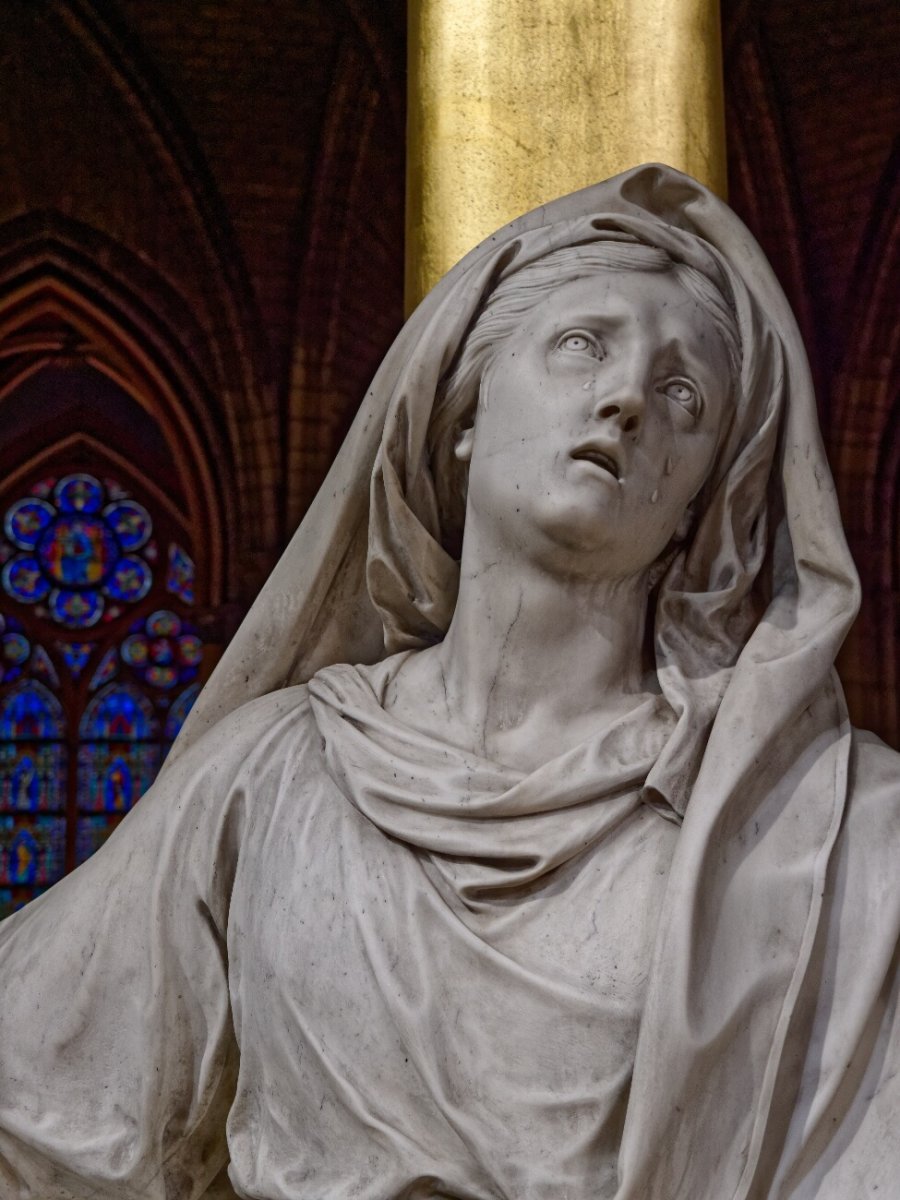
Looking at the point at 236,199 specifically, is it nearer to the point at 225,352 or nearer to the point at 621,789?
the point at 225,352

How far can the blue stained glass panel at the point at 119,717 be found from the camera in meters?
11.5

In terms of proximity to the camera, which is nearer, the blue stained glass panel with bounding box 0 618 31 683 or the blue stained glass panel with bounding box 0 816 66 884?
the blue stained glass panel with bounding box 0 816 66 884

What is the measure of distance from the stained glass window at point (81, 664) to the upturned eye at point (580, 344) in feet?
27.9

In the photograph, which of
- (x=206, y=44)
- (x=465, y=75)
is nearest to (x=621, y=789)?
(x=465, y=75)

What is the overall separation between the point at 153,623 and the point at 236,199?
2143 mm

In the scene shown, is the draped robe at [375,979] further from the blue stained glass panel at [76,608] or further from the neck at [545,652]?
the blue stained glass panel at [76,608]

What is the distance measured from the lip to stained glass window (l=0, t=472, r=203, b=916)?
28.0 feet

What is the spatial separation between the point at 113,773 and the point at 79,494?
1.43m

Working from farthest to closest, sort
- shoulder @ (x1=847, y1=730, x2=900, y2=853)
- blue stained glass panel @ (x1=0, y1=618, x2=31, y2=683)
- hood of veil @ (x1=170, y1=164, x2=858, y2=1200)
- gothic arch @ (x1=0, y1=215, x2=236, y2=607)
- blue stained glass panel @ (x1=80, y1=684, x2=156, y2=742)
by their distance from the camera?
blue stained glass panel @ (x1=0, y1=618, x2=31, y2=683) < blue stained glass panel @ (x1=80, y1=684, x2=156, y2=742) < gothic arch @ (x1=0, y1=215, x2=236, y2=607) < shoulder @ (x1=847, y1=730, x2=900, y2=853) < hood of veil @ (x1=170, y1=164, x2=858, y2=1200)

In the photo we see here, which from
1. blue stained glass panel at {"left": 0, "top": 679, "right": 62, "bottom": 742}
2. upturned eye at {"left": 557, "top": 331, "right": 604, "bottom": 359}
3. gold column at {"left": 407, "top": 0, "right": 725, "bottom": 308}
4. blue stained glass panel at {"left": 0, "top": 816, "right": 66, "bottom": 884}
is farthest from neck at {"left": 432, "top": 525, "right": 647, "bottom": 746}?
blue stained glass panel at {"left": 0, "top": 679, "right": 62, "bottom": 742}

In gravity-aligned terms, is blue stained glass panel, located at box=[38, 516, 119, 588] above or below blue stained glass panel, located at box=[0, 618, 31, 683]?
above

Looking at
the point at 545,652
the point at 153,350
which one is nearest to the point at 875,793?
the point at 545,652

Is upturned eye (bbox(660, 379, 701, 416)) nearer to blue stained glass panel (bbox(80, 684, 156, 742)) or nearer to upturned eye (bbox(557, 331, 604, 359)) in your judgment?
upturned eye (bbox(557, 331, 604, 359))

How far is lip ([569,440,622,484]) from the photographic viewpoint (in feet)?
9.09
